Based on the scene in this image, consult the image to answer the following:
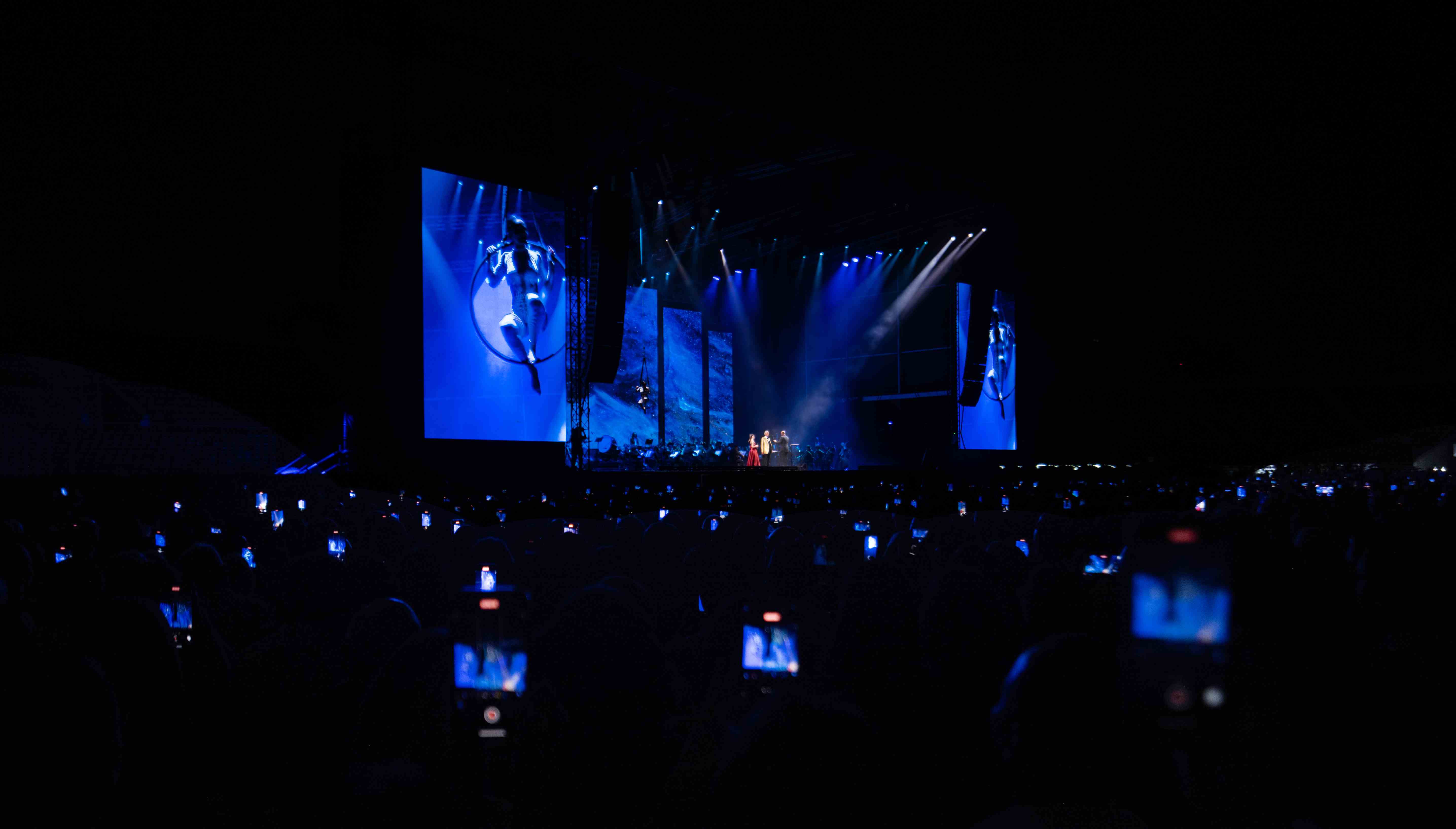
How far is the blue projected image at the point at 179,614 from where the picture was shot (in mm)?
4070

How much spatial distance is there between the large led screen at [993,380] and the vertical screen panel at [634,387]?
7.84 metres

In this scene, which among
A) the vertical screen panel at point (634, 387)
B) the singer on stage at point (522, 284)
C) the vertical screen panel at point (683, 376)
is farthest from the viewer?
the vertical screen panel at point (683, 376)

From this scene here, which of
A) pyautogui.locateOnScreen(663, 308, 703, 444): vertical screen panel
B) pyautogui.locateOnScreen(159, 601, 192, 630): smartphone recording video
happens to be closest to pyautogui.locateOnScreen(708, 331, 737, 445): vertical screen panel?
pyautogui.locateOnScreen(663, 308, 703, 444): vertical screen panel

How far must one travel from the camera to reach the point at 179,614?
13.6ft

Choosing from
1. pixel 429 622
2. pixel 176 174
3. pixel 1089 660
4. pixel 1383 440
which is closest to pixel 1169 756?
pixel 1089 660

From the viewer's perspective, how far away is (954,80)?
379 inches

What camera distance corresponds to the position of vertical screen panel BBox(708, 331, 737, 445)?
25.5 metres

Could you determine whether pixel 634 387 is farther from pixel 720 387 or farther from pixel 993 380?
pixel 993 380

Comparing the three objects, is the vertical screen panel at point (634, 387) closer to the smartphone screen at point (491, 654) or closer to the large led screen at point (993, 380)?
the large led screen at point (993, 380)

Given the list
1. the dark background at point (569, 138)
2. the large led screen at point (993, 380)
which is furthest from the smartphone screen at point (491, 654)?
the large led screen at point (993, 380)

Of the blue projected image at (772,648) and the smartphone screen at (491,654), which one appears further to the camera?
the blue projected image at (772,648)

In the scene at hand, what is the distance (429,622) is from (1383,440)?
28595mm

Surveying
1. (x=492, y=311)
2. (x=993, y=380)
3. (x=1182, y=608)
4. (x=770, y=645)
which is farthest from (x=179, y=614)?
(x=993, y=380)

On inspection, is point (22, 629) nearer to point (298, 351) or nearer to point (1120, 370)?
point (298, 351)
